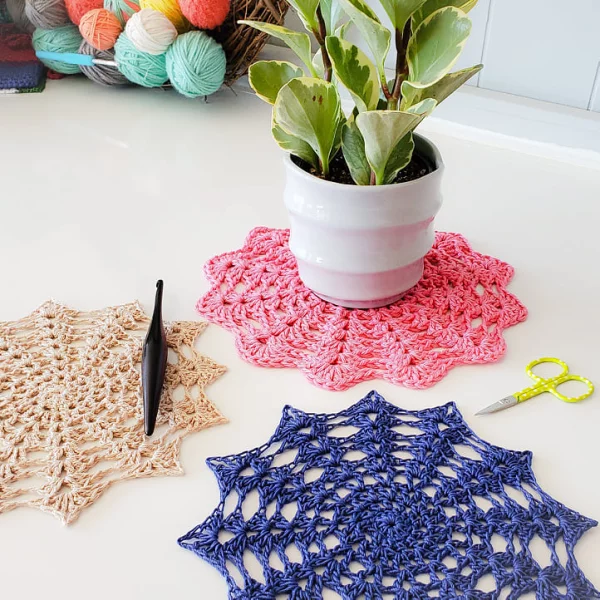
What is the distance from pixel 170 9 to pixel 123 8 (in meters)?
0.08

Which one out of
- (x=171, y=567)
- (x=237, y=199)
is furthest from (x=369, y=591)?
(x=237, y=199)

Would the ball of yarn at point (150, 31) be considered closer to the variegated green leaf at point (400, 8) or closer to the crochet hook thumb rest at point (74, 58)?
the crochet hook thumb rest at point (74, 58)

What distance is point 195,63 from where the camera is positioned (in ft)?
2.97

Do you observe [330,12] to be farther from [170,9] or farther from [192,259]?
[170,9]

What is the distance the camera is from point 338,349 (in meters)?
0.57

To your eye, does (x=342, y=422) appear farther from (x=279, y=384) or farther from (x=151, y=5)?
(x=151, y=5)

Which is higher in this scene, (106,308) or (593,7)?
(593,7)

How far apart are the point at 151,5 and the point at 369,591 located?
74 cm

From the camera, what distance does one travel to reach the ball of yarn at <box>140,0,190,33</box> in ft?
2.93

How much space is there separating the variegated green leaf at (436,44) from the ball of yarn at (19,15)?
0.76 meters

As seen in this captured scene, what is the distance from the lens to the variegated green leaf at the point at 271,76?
57 cm

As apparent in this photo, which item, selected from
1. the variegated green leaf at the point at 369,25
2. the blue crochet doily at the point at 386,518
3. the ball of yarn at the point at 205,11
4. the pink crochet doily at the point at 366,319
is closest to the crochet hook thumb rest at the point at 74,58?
the ball of yarn at the point at 205,11

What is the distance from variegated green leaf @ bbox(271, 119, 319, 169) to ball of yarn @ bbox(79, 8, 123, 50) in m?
0.48

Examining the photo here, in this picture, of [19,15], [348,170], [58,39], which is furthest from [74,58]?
[348,170]
